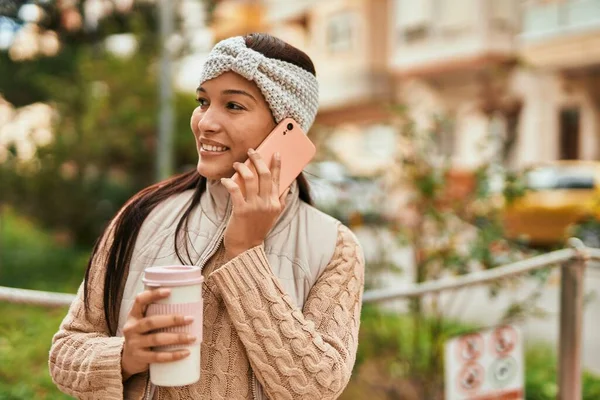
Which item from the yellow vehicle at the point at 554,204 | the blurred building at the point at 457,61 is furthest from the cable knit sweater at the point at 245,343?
the yellow vehicle at the point at 554,204

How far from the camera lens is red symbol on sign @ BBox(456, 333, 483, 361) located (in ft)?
10.6

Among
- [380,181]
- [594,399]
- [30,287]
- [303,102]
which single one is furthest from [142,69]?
[303,102]

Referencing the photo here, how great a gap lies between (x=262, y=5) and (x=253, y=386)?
33.5m

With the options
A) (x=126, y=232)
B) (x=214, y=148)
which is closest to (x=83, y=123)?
(x=126, y=232)

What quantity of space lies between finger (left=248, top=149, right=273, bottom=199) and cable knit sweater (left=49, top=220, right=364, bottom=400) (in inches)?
5.1

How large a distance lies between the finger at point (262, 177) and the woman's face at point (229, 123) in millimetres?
94

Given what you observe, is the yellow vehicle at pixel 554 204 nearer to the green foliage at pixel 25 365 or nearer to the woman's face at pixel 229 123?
the green foliage at pixel 25 365

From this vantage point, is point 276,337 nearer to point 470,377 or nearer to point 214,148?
point 214,148

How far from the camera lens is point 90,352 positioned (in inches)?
61.6

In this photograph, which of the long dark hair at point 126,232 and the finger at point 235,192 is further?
the long dark hair at point 126,232

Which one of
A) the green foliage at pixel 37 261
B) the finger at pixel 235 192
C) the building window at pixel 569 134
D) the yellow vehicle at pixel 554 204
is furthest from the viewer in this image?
the building window at pixel 569 134

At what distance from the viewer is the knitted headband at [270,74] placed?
1.58 metres

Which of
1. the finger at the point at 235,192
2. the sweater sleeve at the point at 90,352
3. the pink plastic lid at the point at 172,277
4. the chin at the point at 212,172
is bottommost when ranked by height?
the sweater sleeve at the point at 90,352

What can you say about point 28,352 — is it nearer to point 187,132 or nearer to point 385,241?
point 385,241
